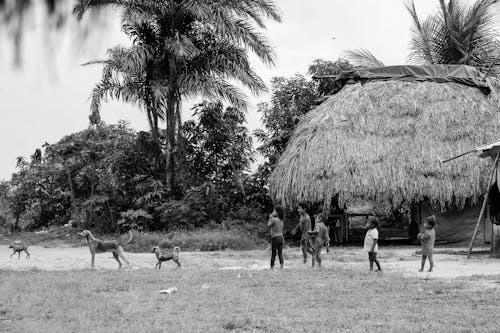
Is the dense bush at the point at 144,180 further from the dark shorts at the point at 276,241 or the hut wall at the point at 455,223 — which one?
the dark shorts at the point at 276,241

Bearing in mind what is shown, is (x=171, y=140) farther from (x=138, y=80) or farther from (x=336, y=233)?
(x=336, y=233)

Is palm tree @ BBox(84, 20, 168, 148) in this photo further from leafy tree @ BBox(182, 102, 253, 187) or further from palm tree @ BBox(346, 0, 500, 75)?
palm tree @ BBox(346, 0, 500, 75)

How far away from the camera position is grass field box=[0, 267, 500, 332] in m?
5.86

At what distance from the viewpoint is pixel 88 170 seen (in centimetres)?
2091

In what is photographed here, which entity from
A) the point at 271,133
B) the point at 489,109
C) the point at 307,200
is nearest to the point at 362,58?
the point at 271,133

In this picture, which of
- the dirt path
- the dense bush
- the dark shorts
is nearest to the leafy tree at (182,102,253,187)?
the dense bush

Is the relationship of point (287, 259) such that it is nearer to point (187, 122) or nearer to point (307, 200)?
point (307, 200)

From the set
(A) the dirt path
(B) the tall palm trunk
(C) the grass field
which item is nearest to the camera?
(C) the grass field

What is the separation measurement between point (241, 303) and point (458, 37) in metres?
19.1

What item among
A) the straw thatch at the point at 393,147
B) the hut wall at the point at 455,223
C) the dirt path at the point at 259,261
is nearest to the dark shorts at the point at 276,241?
the dirt path at the point at 259,261

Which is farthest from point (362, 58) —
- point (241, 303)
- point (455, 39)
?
point (241, 303)

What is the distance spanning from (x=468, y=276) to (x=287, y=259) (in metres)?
4.55

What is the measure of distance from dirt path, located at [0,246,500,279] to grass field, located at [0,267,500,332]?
5.34ft

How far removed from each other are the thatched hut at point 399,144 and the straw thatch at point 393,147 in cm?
2
